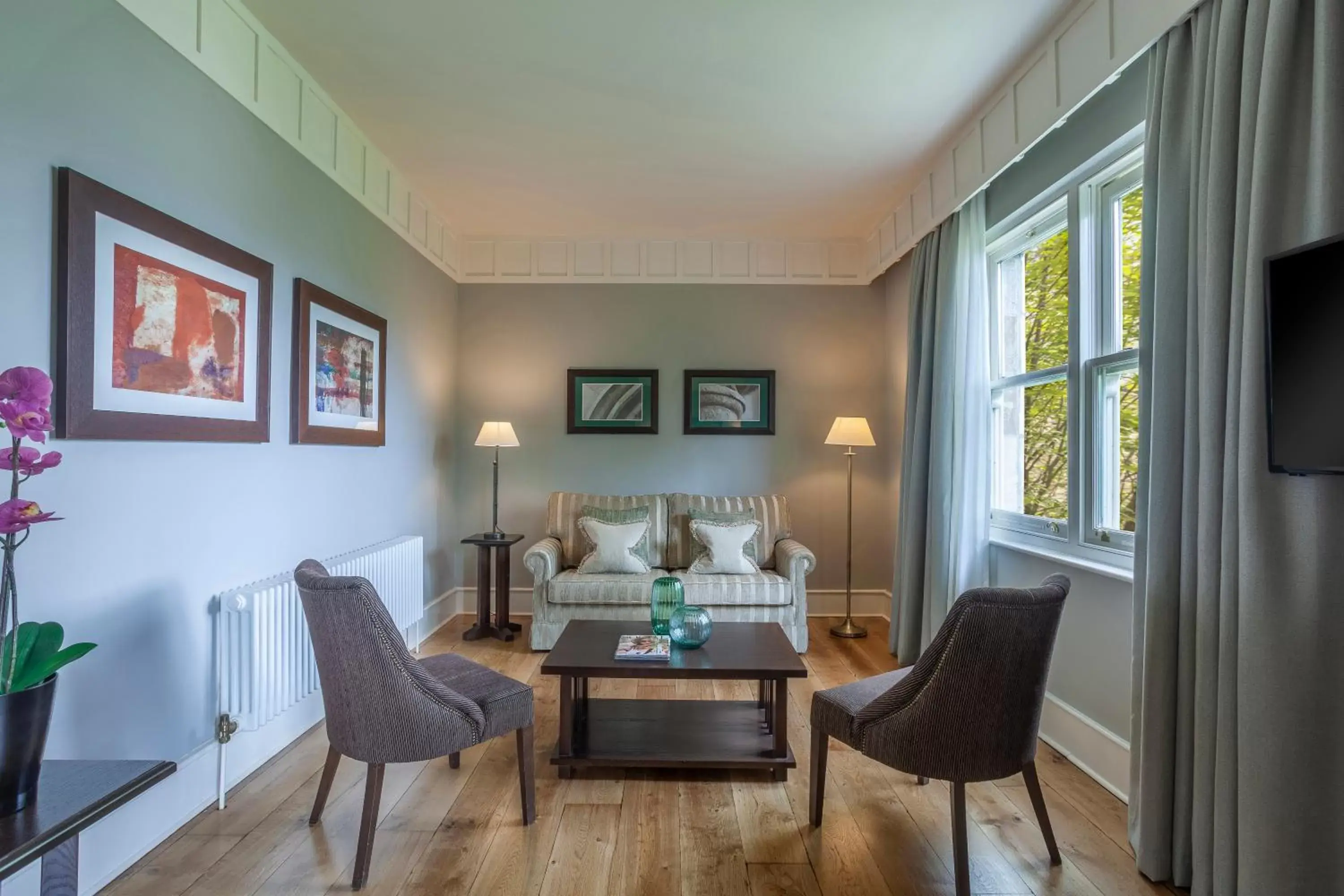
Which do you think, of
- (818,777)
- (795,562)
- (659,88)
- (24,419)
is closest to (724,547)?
(795,562)

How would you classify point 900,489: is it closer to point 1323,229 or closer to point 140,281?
point 1323,229

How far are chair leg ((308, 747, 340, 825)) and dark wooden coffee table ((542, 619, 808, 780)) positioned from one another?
70cm

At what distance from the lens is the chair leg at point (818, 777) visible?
209cm

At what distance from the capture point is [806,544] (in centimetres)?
471

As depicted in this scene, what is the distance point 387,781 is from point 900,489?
10.4 ft

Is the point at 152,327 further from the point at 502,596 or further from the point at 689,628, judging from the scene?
the point at 502,596

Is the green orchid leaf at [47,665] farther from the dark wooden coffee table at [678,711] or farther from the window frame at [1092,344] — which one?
the window frame at [1092,344]

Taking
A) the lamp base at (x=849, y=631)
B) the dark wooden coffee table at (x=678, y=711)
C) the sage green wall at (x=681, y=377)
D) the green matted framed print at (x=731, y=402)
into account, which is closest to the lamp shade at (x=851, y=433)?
the sage green wall at (x=681, y=377)

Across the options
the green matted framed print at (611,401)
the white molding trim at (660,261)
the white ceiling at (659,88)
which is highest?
the white ceiling at (659,88)

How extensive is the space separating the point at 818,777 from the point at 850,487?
8.31ft

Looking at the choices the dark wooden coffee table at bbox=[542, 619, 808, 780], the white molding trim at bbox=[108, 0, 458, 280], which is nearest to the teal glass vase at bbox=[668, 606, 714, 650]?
the dark wooden coffee table at bbox=[542, 619, 808, 780]

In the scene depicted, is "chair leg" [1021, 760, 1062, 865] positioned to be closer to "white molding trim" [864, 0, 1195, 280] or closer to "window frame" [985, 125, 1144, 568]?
"window frame" [985, 125, 1144, 568]

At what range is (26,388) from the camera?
1101 millimetres

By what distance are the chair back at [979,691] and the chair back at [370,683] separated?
4.31 feet
